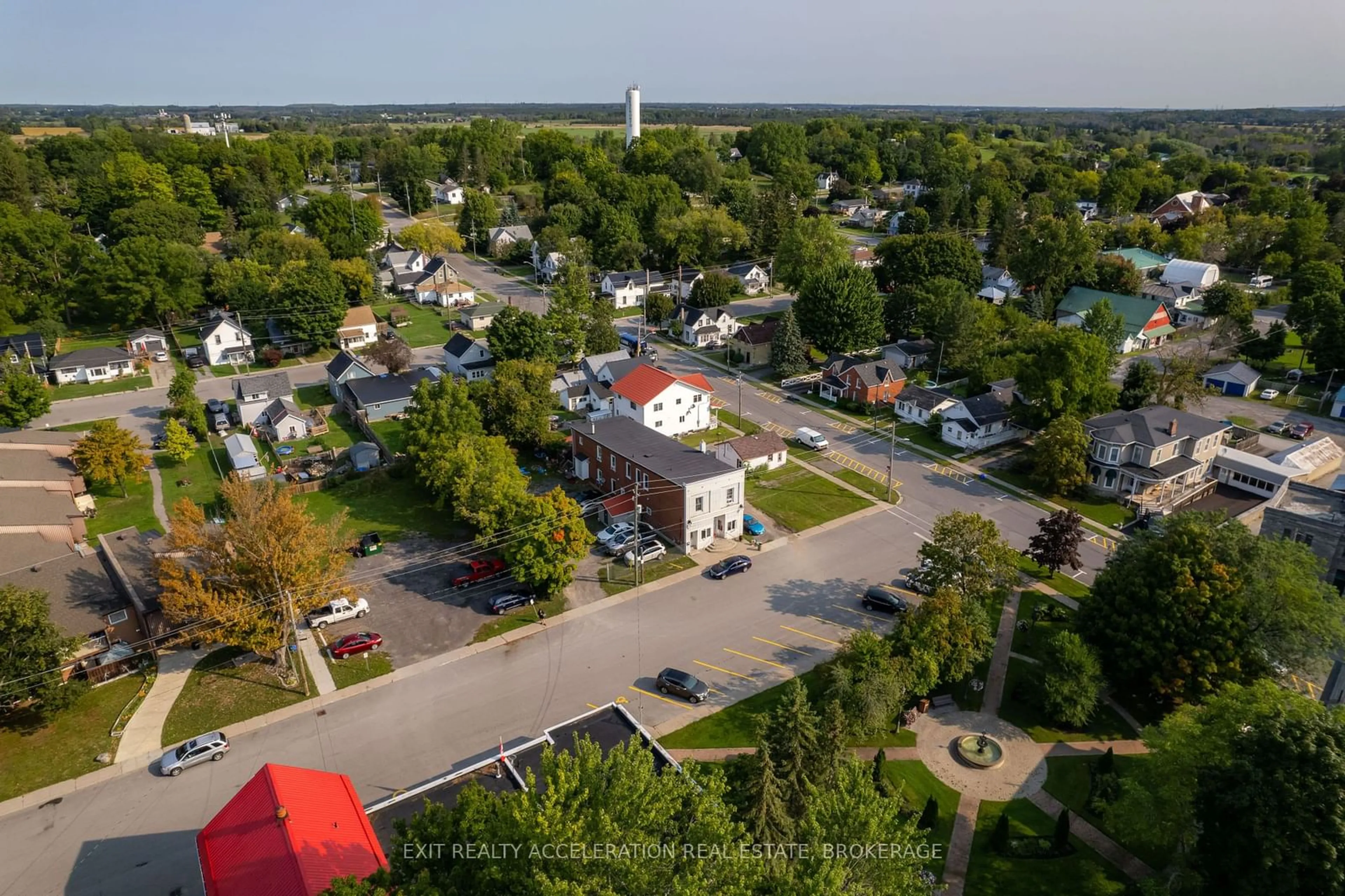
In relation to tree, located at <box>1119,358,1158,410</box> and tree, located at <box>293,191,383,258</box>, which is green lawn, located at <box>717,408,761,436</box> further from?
tree, located at <box>293,191,383,258</box>

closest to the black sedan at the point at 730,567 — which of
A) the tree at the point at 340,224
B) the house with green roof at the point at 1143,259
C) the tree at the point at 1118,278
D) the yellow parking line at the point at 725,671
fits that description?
the yellow parking line at the point at 725,671

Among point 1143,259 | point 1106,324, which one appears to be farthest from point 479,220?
point 1143,259

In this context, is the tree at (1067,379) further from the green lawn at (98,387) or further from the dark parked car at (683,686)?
the green lawn at (98,387)

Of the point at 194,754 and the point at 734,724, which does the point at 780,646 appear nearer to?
the point at 734,724

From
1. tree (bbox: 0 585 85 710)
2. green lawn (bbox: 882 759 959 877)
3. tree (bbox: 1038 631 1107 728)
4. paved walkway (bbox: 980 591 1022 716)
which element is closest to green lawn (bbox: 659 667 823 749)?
green lawn (bbox: 882 759 959 877)

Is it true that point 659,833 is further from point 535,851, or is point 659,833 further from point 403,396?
point 403,396

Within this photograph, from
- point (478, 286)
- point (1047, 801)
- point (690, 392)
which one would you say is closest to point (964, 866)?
point (1047, 801)
